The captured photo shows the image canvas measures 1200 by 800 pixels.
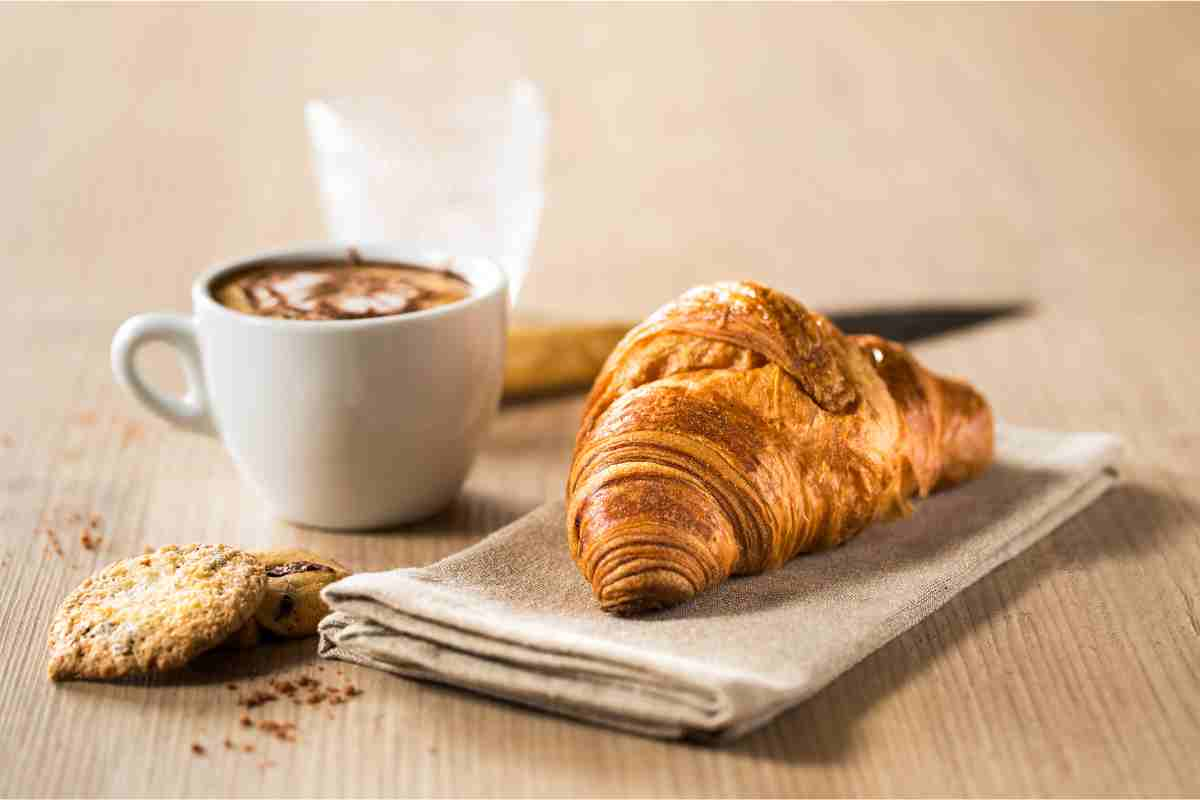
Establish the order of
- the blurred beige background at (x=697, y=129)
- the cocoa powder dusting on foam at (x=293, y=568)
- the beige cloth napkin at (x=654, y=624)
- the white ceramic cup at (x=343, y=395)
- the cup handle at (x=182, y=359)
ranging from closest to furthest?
the beige cloth napkin at (x=654, y=624) < the cocoa powder dusting on foam at (x=293, y=568) < the white ceramic cup at (x=343, y=395) < the cup handle at (x=182, y=359) < the blurred beige background at (x=697, y=129)

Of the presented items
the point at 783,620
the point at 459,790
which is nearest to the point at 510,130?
the point at 783,620

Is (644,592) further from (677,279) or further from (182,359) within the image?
(677,279)

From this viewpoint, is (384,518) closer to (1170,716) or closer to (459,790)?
(459,790)

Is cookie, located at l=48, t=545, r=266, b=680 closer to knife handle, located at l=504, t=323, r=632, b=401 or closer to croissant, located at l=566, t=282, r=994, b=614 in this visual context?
croissant, located at l=566, t=282, r=994, b=614

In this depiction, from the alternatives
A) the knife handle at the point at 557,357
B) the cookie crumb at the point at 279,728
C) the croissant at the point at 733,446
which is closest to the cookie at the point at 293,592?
the cookie crumb at the point at 279,728

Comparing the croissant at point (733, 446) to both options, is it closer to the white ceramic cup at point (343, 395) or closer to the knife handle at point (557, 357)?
the white ceramic cup at point (343, 395)

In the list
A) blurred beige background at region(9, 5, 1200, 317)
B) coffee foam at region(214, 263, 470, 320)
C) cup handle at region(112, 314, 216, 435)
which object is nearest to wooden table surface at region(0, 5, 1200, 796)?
blurred beige background at region(9, 5, 1200, 317)

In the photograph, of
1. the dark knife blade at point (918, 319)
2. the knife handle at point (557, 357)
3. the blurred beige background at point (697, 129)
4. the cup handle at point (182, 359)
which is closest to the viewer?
the cup handle at point (182, 359)
